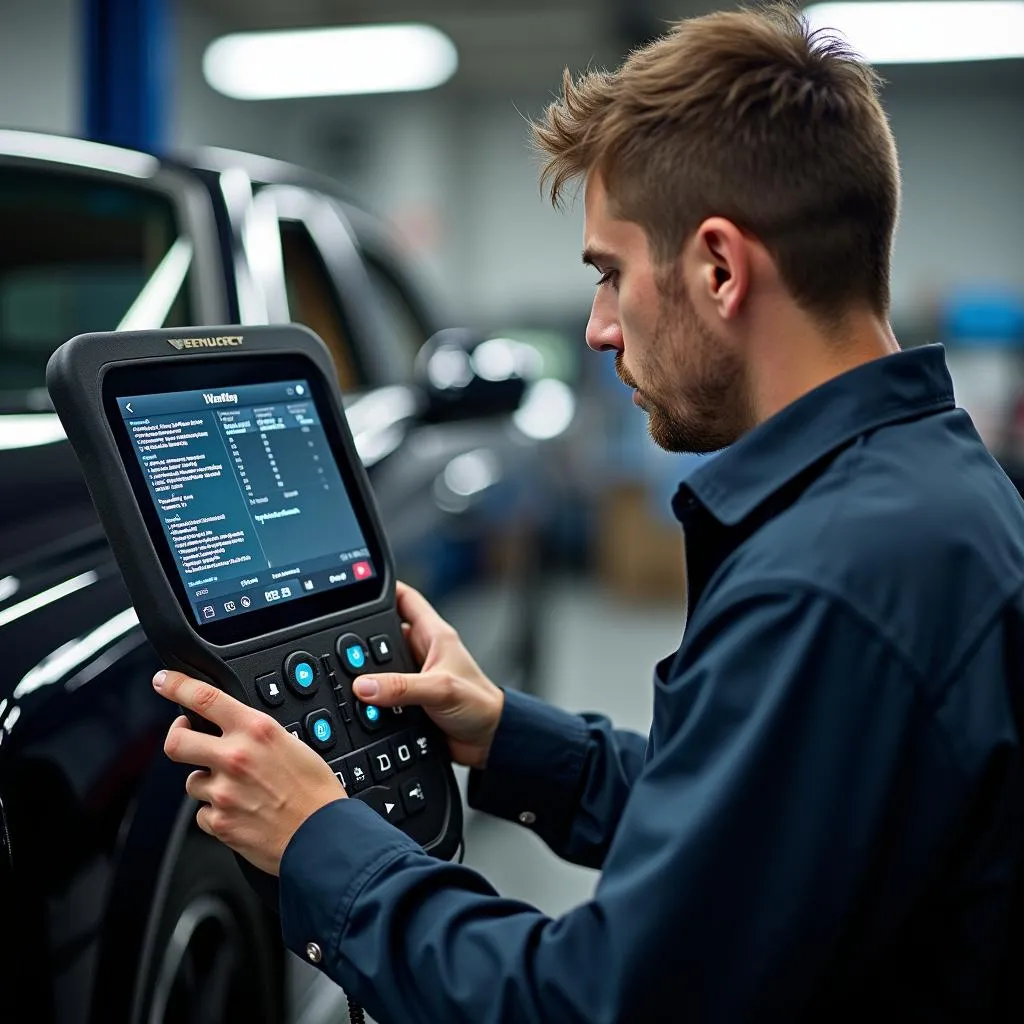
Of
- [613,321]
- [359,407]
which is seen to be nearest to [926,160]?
[359,407]

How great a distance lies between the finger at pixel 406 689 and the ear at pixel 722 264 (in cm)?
48

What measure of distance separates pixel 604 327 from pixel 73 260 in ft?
5.42

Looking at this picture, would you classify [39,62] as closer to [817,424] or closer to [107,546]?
[107,546]

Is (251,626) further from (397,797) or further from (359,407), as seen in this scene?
(359,407)

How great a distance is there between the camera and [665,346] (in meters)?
A: 1.01

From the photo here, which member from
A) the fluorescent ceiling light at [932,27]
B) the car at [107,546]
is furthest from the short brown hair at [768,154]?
the fluorescent ceiling light at [932,27]

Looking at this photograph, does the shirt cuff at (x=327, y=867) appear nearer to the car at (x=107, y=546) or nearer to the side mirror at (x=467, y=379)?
the car at (x=107, y=546)

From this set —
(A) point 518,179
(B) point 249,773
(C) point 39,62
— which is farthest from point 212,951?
(A) point 518,179

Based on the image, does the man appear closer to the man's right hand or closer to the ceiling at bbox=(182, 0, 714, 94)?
the man's right hand

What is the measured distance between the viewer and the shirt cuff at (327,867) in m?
0.92

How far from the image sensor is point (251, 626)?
1085 millimetres

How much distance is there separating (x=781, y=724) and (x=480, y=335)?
210cm

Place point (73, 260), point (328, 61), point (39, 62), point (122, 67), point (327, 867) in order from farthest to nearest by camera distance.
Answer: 1. point (328, 61)
2. point (39, 62)
3. point (122, 67)
4. point (73, 260)
5. point (327, 867)

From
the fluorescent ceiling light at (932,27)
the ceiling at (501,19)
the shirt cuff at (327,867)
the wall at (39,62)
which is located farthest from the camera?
the ceiling at (501,19)
